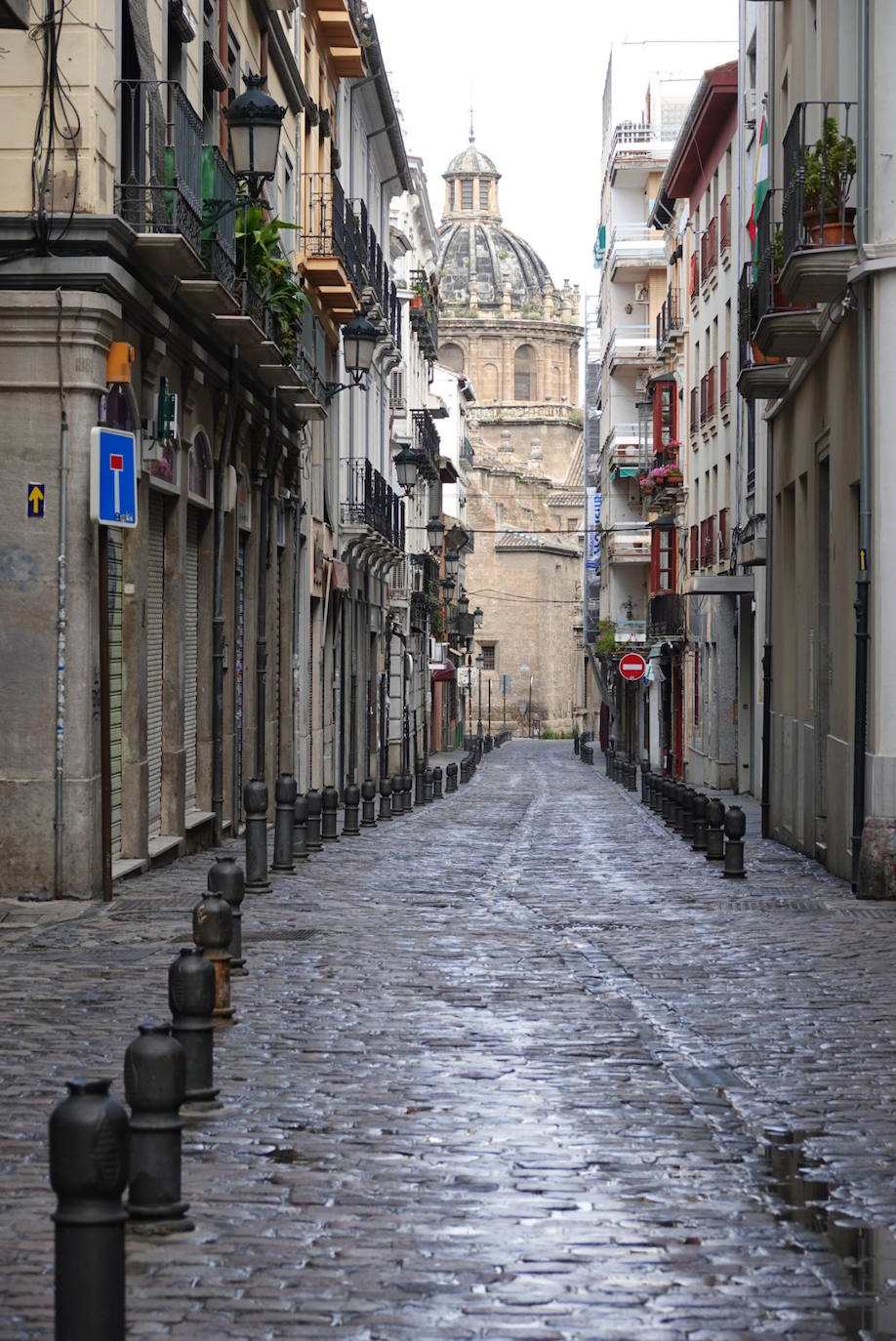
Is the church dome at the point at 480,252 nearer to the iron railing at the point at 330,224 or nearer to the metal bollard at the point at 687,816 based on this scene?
the iron railing at the point at 330,224

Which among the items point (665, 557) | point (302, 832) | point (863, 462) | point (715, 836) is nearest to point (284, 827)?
point (302, 832)

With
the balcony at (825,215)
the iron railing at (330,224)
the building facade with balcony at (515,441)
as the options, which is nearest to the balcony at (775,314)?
the balcony at (825,215)

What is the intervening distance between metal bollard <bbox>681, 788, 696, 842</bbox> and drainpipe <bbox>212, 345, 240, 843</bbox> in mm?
5624

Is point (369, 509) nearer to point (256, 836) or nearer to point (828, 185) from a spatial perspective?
point (828, 185)

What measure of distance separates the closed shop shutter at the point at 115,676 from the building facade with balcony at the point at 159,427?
0.04 meters

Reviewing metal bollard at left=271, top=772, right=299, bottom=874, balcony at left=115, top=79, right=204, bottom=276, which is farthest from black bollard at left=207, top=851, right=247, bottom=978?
metal bollard at left=271, top=772, right=299, bottom=874

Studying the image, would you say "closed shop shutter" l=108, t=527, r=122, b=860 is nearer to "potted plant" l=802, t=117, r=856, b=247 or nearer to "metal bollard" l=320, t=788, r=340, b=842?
"metal bollard" l=320, t=788, r=340, b=842

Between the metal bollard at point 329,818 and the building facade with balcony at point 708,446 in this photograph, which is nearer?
the metal bollard at point 329,818

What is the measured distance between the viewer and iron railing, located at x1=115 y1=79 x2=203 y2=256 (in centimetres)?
1602

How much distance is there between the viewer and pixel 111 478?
14641 millimetres

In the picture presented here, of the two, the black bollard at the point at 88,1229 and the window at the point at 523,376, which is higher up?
the window at the point at 523,376

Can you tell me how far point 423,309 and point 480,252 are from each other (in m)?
93.9

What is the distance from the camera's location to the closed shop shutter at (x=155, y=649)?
18234 millimetres

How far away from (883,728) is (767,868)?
4.05 meters
